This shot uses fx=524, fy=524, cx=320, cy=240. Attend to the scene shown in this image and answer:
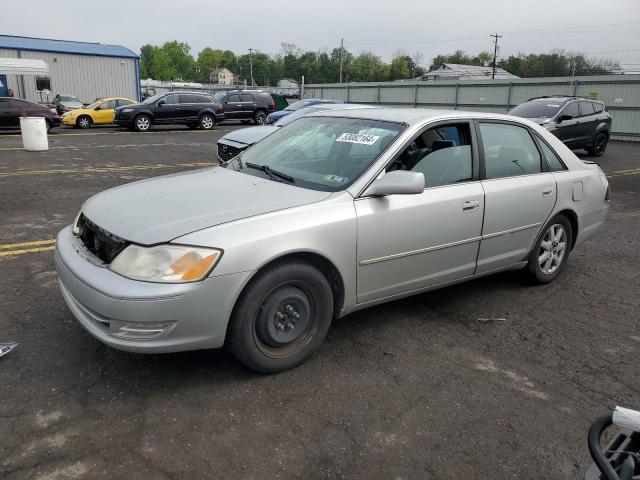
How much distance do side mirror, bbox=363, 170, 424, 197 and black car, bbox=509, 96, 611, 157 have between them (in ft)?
37.2

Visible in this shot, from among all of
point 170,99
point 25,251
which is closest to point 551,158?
point 25,251

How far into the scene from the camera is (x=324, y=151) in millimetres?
3885

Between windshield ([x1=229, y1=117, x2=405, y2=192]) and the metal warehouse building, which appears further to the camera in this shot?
the metal warehouse building

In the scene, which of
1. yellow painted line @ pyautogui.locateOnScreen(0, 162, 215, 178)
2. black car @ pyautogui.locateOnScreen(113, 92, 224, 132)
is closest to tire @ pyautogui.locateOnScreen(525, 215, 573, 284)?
yellow painted line @ pyautogui.locateOnScreen(0, 162, 215, 178)

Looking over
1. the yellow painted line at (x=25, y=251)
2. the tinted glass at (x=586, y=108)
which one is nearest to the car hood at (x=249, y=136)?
the yellow painted line at (x=25, y=251)

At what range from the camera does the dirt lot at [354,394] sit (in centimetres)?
244

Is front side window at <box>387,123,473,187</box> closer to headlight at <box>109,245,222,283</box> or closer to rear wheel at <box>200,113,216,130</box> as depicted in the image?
headlight at <box>109,245,222,283</box>

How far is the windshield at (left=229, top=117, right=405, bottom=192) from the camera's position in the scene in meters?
3.55

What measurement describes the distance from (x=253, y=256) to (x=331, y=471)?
1.14 meters

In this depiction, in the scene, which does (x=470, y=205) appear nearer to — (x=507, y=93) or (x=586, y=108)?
(x=586, y=108)

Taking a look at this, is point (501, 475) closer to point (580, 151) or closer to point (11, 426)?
point (11, 426)

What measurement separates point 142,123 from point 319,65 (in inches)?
3630

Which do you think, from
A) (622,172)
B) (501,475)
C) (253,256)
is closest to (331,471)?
(501,475)

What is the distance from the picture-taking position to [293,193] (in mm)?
3342
